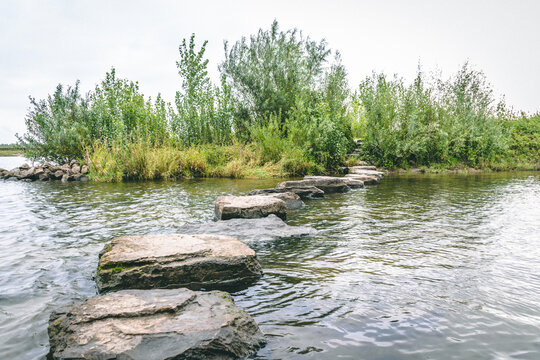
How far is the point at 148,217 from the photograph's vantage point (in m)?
6.04

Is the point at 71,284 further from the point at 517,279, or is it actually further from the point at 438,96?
the point at 438,96

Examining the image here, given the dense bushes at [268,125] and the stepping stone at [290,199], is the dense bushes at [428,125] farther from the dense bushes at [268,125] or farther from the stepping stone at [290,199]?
the stepping stone at [290,199]

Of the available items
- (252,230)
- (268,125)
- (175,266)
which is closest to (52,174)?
(268,125)

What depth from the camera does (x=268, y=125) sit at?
57.1 feet

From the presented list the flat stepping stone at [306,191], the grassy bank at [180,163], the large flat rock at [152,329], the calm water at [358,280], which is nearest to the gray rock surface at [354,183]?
the flat stepping stone at [306,191]

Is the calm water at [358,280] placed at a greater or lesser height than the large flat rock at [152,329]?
lesser

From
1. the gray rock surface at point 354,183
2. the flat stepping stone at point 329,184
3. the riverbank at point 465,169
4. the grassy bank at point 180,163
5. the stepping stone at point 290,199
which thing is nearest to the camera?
the stepping stone at point 290,199

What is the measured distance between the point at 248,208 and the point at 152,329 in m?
3.71

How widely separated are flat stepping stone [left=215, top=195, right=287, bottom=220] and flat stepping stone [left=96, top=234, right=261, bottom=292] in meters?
2.16

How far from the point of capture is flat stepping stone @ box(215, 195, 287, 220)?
5543mm

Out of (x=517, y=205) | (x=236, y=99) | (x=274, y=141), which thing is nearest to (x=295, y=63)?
(x=236, y=99)

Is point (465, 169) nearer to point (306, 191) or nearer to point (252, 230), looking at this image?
point (306, 191)

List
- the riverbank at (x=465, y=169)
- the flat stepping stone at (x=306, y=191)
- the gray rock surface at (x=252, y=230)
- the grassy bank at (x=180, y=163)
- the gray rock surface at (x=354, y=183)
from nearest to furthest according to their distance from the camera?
the gray rock surface at (x=252, y=230) → the flat stepping stone at (x=306, y=191) → the gray rock surface at (x=354, y=183) → the grassy bank at (x=180, y=163) → the riverbank at (x=465, y=169)

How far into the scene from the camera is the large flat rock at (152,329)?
1.78 metres
